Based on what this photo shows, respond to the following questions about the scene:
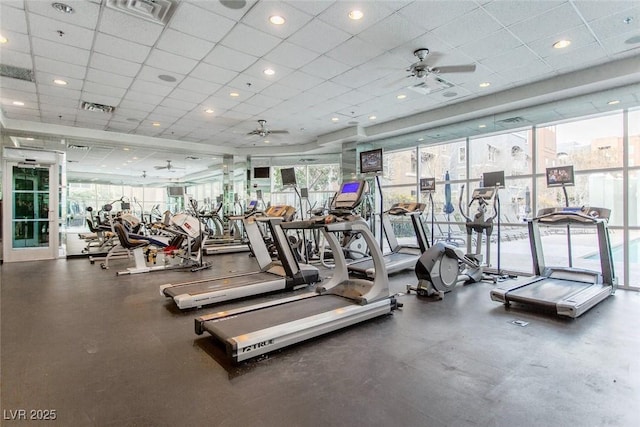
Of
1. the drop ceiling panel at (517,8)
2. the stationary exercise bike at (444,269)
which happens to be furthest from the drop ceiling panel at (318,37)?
the stationary exercise bike at (444,269)

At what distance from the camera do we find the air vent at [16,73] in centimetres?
500

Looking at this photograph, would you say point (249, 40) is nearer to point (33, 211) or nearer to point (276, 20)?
point (276, 20)

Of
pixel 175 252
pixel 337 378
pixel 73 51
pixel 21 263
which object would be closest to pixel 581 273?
pixel 337 378

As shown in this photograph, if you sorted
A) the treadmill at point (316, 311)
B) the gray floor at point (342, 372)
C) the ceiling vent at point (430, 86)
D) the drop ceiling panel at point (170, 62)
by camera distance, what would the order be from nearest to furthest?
the gray floor at point (342, 372)
the treadmill at point (316, 311)
the drop ceiling panel at point (170, 62)
the ceiling vent at point (430, 86)

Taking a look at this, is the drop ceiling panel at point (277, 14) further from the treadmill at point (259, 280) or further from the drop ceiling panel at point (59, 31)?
the treadmill at point (259, 280)

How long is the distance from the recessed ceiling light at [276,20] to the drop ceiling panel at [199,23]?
47 centimetres

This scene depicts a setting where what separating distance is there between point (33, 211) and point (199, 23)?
740cm

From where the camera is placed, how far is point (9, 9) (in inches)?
139

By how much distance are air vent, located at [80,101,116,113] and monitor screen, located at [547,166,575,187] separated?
854 centimetres

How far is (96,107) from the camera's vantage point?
6.86 metres

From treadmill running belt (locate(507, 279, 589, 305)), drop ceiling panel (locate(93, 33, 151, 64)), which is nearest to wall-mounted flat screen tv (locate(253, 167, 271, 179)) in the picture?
drop ceiling panel (locate(93, 33, 151, 64))

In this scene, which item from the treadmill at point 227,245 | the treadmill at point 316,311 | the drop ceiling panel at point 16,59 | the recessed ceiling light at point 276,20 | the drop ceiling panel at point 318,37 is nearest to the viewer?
the treadmill at point 316,311

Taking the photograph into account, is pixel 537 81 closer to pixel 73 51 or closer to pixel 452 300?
pixel 452 300

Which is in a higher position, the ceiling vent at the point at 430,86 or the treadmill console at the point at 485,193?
the ceiling vent at the point at 430,86
